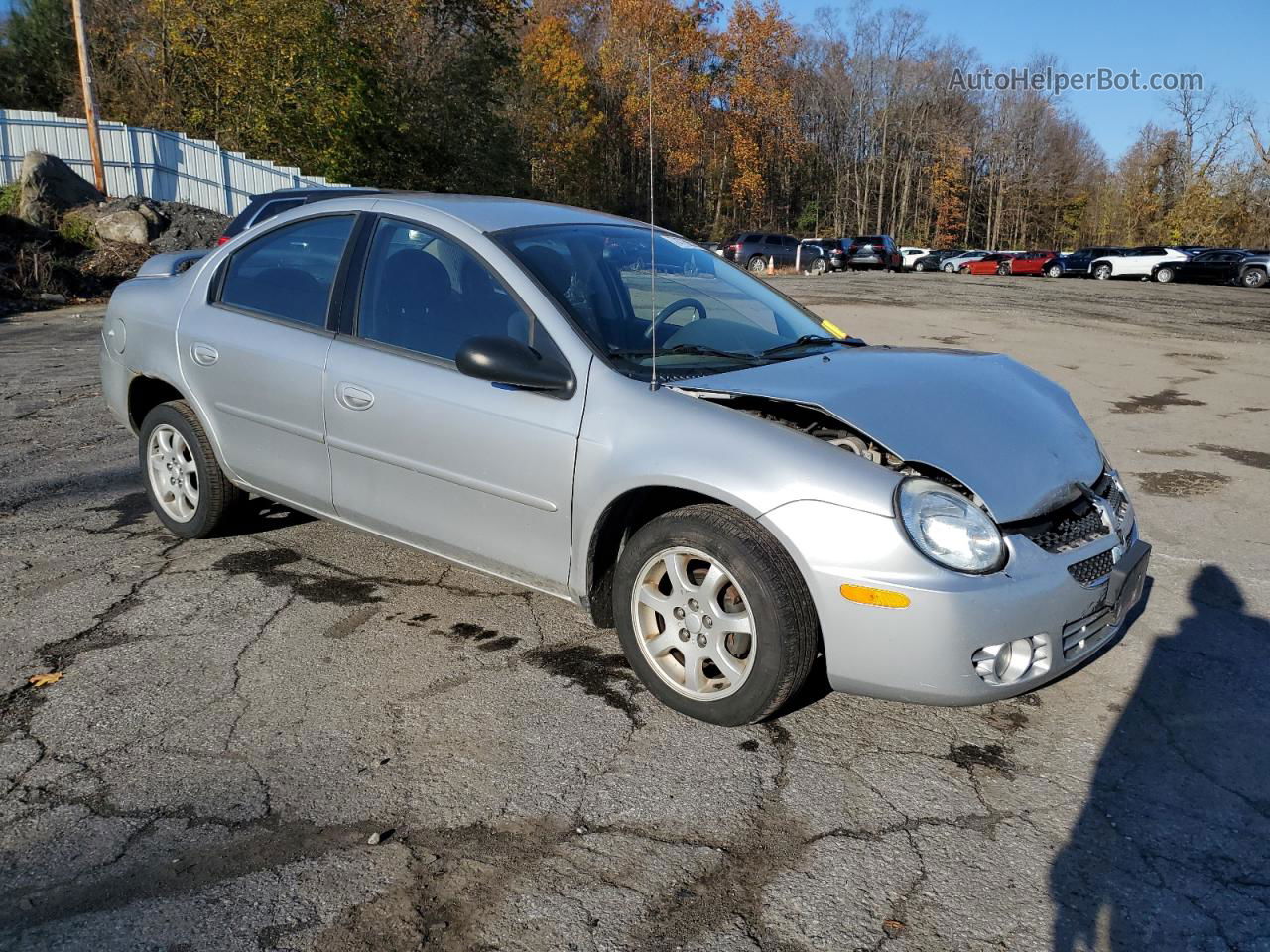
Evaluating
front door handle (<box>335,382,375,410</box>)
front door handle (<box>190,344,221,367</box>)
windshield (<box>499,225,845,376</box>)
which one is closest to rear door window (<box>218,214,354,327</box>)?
front door handle (<box>190,344,221,367</box>)

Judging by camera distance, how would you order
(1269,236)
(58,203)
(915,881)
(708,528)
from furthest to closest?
(1269,236), (58,203), (708,528), (915,881)

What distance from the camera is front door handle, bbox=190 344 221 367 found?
14.7ft

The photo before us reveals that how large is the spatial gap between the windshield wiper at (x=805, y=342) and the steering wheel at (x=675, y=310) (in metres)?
0.29

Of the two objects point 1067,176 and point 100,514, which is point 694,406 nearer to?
point 100,514

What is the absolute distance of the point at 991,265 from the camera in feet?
155

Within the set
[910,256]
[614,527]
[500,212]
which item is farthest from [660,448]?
[910,256]

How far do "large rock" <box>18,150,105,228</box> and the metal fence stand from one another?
1.36 m

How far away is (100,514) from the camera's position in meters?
5.38

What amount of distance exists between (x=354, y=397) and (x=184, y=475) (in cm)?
141

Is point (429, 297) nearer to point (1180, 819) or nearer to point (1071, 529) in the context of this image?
point (1071, 529)

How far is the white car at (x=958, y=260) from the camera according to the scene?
48.9 m

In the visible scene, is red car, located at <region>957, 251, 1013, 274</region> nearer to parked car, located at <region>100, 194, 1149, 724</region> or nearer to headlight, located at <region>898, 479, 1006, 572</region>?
parked car, located at <region>100, 194, 1149, 724</region>

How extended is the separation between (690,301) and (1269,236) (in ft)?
207

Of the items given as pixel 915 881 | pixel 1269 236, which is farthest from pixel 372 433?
pixel 1269 236
